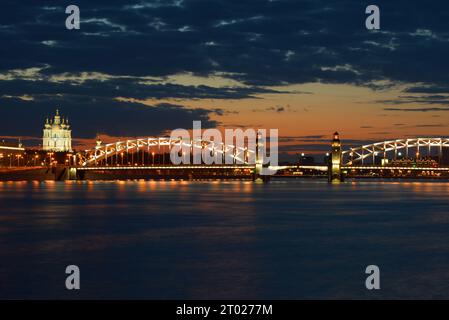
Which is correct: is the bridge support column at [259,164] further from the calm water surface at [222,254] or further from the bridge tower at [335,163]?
the calm water surface at [222,254]

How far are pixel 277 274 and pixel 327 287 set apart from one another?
225 cm

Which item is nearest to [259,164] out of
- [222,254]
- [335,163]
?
[335,163]

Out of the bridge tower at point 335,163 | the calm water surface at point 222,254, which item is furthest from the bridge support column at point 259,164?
the calm water surface at point 222,254

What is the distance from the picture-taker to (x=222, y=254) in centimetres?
2514

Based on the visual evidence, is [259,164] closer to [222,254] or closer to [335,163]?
[335,163]

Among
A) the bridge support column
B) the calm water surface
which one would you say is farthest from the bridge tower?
the calm water surface

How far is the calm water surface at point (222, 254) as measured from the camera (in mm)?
18797

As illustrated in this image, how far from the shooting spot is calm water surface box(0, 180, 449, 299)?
18797 millimetres

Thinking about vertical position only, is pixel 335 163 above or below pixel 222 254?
above
